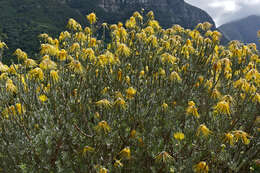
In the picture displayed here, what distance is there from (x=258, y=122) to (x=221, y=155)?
843 mm

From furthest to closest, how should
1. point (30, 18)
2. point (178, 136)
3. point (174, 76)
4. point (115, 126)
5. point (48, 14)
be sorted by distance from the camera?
point (48, 14), point (30, 18), point (174, 76), point (115, 126), point (178, 136)

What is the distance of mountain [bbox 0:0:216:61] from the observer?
54.8m

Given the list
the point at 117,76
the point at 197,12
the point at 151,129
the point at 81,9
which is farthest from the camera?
the point at 197,12

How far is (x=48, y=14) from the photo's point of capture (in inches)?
3135

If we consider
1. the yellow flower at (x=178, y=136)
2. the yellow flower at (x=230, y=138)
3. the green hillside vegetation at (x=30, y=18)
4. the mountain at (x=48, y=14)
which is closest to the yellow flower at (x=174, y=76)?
the yellow flower at (x=178, y=136)

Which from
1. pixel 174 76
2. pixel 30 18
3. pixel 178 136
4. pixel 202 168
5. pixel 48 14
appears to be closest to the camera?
pixel 202 168

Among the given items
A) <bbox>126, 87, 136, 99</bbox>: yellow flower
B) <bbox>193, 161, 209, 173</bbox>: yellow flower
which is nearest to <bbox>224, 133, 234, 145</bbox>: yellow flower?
<bbox>193, 161, 209, 173</bbox>: yellow flower

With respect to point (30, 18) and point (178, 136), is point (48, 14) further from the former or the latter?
point (178, 136)

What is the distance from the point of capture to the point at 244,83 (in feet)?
10.8

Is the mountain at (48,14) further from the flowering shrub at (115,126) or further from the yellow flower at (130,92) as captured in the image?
the yellow flower at (130,92)

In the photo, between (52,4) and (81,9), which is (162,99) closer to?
(52,4)

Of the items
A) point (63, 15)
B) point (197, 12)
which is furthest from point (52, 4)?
point (197, 12)

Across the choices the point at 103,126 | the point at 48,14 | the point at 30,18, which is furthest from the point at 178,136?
the point at 48,14

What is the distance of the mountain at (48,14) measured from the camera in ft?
180
